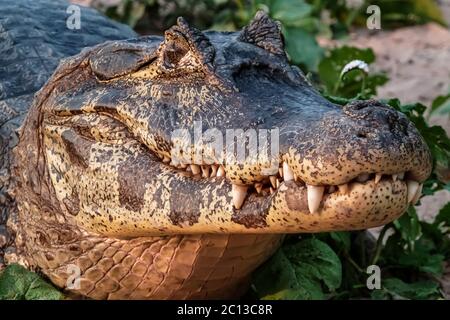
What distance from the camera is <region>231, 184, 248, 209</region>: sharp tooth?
121 inches

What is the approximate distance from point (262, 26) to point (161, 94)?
1.58 feet

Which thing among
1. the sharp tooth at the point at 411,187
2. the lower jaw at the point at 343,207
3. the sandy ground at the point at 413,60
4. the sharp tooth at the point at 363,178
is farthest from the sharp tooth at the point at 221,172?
the sandy ground at the point at 413,60

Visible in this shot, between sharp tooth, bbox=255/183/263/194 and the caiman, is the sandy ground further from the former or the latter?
sharp tooth, bbox=255/183/263/194

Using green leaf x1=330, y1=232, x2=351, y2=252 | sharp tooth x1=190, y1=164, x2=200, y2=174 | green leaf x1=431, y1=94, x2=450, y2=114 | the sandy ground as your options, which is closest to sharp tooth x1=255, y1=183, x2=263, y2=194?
sharp tooth x1=190, y1=164, x2=200, y2=174

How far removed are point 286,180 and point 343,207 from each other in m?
0.19

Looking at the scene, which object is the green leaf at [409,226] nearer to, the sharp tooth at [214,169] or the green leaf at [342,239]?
the green leaf at [342,239]

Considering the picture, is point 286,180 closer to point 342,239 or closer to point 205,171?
point 205,171

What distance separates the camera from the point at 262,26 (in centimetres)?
363

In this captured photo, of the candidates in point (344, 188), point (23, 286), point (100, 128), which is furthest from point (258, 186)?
point (23, 286)

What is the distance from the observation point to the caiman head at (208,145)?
2.88 metres

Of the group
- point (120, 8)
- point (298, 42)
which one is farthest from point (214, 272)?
point (120, 8)

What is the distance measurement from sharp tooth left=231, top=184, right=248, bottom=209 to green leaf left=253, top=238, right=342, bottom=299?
3.26 feet

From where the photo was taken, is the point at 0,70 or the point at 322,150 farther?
the point at 0,70
